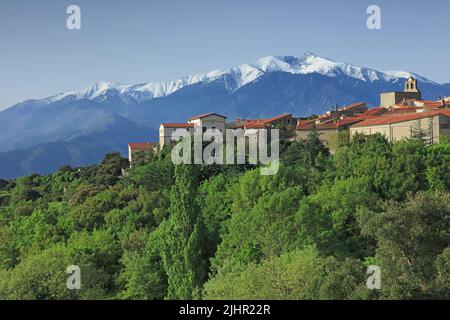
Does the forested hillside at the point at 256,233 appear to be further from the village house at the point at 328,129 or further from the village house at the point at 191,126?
the village house at the point at 191,126

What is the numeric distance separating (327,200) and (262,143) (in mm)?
20402

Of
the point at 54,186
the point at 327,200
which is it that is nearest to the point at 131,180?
the point at 54,186

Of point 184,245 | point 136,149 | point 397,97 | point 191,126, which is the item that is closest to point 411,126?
point 191,126

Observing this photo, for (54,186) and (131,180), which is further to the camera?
(54,186)

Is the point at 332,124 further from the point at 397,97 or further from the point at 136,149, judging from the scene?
the point at 397,97

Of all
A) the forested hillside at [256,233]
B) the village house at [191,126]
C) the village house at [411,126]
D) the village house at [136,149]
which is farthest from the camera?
the village house at [136,149]

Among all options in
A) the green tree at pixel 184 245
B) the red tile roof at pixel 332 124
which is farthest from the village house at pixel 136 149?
the green tree at pixel 184 245

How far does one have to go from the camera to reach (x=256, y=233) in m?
30.1

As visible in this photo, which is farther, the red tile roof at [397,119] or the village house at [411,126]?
the red tile roof at [397,119]

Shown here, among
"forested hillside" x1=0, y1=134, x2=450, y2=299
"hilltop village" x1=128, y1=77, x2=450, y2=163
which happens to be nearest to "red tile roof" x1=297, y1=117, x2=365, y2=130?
"hilltop village" x1=128, y1=77, x2=450, y2=163

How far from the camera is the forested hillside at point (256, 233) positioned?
22.3 m

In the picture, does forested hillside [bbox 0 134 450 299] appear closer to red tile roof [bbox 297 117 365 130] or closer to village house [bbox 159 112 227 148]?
red tile roof [bbox 297 117 365 130]
